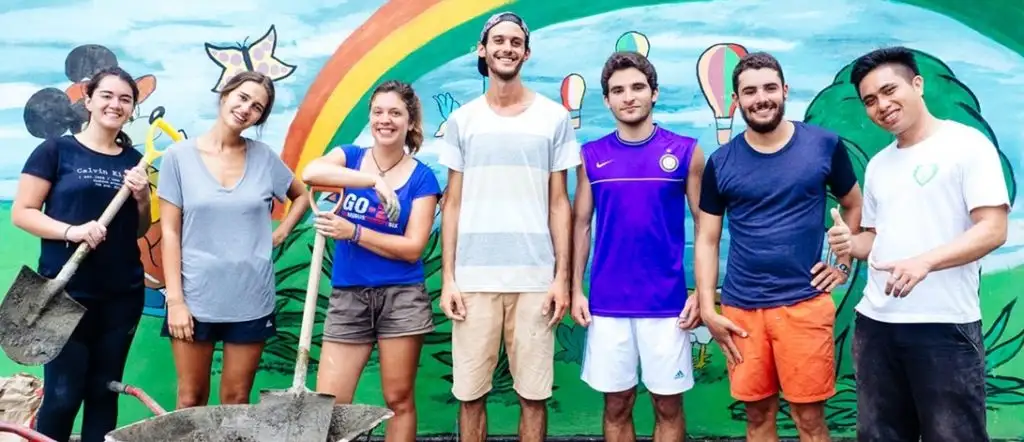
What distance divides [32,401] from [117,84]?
1590mm

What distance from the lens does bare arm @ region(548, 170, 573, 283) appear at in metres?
3.12

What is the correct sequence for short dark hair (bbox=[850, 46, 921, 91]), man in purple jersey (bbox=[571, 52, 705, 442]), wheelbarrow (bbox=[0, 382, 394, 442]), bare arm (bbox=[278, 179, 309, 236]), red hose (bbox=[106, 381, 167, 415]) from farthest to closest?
bare arm (bbox=[278, 179, 309, 236]), man in purple jersey (bbox=[571, 52, 705, 442]), red hose (bbox=[106, 381, 167, 415]), short dark hair (bbox=[850, 46, 921, 91]), wheelbarrow (bbox=[0, 382, 394, 442])

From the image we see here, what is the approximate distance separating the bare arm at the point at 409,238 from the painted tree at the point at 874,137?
2058mm

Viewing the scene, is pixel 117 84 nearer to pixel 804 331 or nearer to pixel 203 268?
pixel 203 268

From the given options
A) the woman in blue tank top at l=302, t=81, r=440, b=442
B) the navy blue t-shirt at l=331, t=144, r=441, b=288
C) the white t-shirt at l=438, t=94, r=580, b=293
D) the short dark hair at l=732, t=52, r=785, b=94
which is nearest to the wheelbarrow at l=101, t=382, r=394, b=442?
the woman in blue tank top at l=302, t=81, r=440, b=442

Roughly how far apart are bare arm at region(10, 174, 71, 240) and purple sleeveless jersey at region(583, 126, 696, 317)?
2.17 meters

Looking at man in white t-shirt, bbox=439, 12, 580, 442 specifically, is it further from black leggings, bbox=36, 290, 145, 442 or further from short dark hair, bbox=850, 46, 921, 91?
black leggings, bbox=36, 290, 145, 442

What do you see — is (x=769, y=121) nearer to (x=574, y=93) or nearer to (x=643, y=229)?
(x=643, y=229)

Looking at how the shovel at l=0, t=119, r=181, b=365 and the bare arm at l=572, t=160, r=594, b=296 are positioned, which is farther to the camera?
the bare arm at l=572, t=160, r=594, b=296

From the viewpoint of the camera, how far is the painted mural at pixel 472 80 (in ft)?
12.4

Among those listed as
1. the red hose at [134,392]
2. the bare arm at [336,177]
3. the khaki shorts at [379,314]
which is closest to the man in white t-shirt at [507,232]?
the khaki shorts at [379,314]

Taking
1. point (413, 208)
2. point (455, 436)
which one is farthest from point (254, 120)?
point (455, 436)

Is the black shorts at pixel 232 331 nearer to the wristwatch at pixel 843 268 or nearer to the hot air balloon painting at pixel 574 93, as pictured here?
the hot air balloon painting at pixel 574 93

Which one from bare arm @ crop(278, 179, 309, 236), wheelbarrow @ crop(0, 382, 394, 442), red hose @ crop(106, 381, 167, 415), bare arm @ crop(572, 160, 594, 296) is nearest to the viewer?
wheelbarrow @ crop(0, 382, 394, 442)
